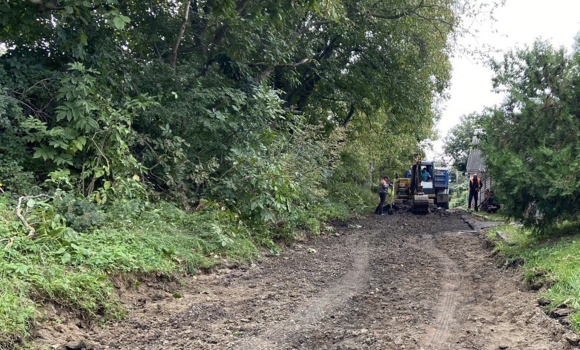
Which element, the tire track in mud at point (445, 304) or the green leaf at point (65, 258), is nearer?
the tire track in mud at point (445, 304)

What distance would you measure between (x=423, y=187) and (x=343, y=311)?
819 inches

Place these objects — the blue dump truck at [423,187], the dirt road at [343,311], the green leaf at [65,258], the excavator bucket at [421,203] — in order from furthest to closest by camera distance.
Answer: the blue dump truck at [423,187], the excavator bucket at [421,203], the green leaf at [65,258], the dirt road at [343,311]

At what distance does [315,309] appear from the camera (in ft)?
18.8

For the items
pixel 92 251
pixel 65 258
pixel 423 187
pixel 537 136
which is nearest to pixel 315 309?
pixel 92 251

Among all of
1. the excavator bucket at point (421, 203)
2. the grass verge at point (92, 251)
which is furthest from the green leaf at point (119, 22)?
the excavator bucket at point (421, 203)

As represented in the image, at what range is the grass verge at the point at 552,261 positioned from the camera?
5328mm

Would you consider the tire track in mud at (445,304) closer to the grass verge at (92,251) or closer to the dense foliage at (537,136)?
the dense foliage at (537,136)

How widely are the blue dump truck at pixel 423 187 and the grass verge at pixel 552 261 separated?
10411mm

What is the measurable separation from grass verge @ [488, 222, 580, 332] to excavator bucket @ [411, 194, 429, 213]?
10046 mm

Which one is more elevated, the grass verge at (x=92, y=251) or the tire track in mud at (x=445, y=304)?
the grass verge at (x=92, y=251)

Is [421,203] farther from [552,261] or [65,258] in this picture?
[65,258]

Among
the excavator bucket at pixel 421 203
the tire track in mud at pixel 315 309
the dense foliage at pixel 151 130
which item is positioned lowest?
the tire track in mud at pixel 315 309

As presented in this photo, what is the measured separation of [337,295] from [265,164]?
428 centimetres

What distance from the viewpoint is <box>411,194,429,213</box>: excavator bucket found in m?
20.8
